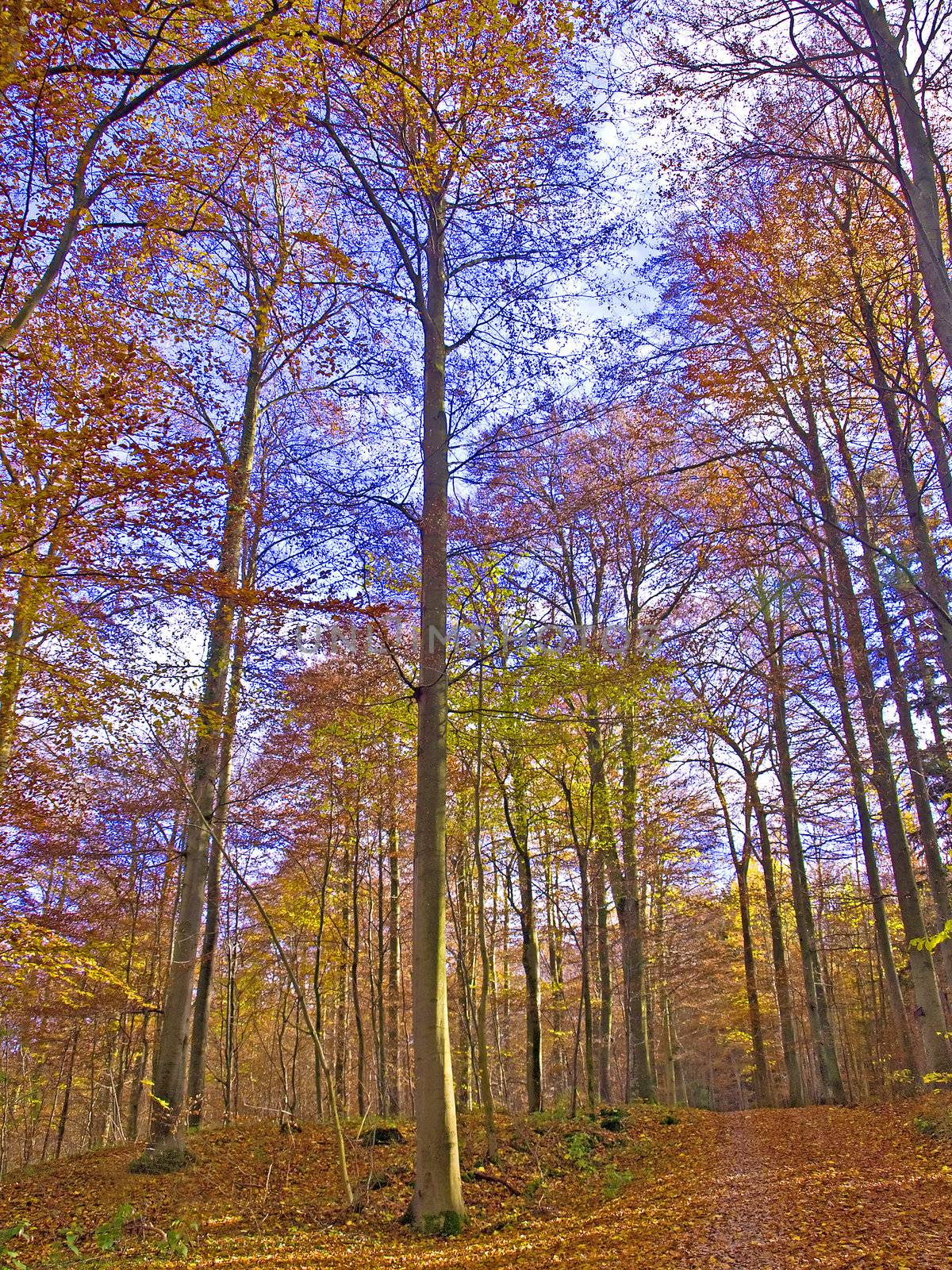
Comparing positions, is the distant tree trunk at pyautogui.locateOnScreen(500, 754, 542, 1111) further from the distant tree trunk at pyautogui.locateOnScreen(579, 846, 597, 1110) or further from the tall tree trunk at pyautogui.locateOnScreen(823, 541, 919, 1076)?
the tall tree trunk at pyautogui.locateOnScreen(823, 541, 919, 1076)

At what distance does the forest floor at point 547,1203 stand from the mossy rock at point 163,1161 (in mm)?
200

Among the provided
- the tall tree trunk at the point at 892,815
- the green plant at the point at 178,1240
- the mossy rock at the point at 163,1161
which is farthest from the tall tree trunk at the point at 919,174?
the mossy rock at the point at 163,1161

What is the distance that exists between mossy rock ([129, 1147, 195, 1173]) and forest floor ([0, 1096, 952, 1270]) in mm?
200

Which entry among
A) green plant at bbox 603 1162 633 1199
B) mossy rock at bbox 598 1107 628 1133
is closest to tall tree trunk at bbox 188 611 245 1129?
green plant at bbox 603 1162 633 1199

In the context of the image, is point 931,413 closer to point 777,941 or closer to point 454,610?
point 454,610

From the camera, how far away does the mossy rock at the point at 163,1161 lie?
8.26 metres

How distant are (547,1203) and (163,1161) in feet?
14.3

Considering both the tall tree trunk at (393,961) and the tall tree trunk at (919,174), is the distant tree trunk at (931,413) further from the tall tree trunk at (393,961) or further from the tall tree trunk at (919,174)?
the tall tree trunk at (393,961)

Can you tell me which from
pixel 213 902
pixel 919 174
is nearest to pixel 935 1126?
pixel 919 174

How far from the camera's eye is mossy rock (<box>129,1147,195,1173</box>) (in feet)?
27.1

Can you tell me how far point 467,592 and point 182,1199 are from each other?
6961 mm

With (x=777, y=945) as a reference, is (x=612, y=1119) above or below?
below

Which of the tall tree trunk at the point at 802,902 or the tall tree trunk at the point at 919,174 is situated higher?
the tall tree trunk at the point at 919,174

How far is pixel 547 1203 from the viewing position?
693 cm
